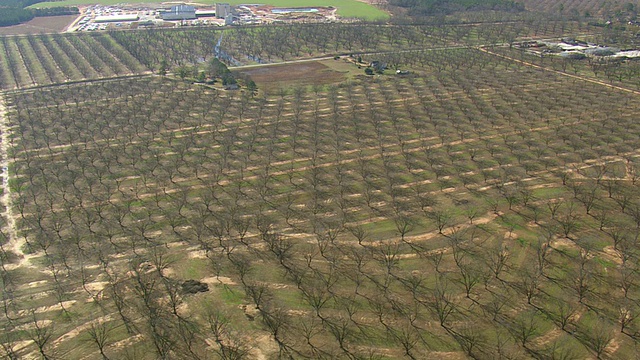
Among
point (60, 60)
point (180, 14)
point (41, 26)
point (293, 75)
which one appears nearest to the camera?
point (293, 75)

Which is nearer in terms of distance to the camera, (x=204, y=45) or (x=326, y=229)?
(x=326, y=229)

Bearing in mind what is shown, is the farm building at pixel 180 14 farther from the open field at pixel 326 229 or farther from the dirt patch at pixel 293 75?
the open field at pixel 326 229

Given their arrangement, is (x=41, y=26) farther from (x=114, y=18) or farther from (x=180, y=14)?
(x=180, y=14)

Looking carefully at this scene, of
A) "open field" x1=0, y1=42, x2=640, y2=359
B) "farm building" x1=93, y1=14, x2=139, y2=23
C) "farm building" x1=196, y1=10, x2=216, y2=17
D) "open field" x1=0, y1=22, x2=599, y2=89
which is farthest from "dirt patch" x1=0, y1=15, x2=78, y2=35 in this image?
"open field" x1=0, y1=42, x2=640, y2=359

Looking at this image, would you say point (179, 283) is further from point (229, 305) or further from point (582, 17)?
point (582, 17)

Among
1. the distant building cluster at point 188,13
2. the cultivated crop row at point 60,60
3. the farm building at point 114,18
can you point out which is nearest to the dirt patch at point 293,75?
the cultivated crop row at point 60,60

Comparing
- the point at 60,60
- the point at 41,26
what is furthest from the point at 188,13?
the point at 60,60

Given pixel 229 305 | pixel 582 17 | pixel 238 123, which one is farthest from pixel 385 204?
pixel 582 17

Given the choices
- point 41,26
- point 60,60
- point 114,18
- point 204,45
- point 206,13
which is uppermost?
point 206,13

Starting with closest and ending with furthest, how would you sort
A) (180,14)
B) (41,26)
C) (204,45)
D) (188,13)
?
(204,45) < (41,26) < (180,14) < (188,13)
